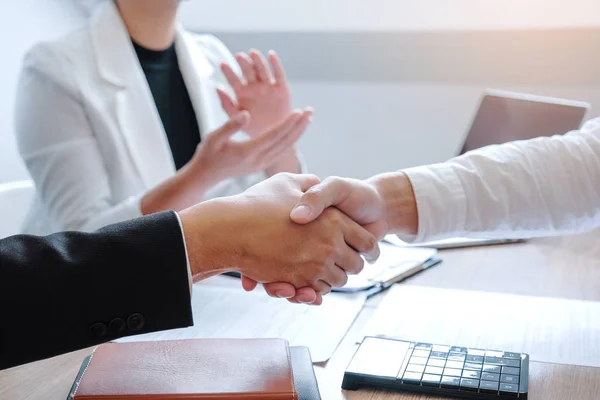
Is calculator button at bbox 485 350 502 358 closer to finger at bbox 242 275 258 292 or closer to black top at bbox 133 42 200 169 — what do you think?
finger at bbox 242 275 258 292

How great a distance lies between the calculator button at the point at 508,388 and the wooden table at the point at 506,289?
0.03 m

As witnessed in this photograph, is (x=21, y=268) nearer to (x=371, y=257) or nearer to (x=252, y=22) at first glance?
(x=371, y=257)

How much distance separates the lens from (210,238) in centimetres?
90

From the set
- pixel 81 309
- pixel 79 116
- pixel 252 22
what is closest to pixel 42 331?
pixel 81 309

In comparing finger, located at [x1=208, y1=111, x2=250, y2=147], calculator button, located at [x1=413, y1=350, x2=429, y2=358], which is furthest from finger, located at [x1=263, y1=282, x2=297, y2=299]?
finger, located at [x1=208, y1=111, x2=250, y2=147]

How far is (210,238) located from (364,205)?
0.86 feet

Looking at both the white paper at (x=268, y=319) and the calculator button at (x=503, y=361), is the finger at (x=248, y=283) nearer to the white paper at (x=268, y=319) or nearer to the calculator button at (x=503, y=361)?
the white paper at (x=268, y=319)

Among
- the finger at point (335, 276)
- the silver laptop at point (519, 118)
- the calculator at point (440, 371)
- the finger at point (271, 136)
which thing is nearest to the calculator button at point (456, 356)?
the calculator at point (440, 371)

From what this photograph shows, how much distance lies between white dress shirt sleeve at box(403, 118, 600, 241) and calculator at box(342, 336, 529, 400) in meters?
0.30

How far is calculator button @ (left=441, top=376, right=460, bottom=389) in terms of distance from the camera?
0.73m

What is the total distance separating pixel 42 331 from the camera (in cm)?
74

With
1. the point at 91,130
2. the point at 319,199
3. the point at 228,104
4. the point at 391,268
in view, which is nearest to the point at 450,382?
the point at 319,199

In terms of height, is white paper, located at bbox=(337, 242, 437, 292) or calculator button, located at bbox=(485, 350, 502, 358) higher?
calculator button, located at bbox=(485, 350, 502, 358)

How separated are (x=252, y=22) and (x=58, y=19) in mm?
586
